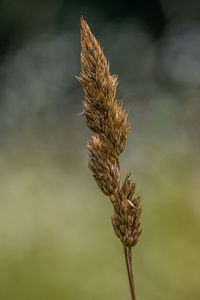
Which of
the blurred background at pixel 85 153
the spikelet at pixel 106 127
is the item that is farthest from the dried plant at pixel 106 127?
the blurred background at pixel 85 153

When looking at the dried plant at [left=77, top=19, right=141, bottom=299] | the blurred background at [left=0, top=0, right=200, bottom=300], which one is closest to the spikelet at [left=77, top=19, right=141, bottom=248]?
the dried plant at [left=77, top=19, right=141, bottom=299]

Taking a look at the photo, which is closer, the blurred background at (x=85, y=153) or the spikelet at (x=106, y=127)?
the spikelet at (x=106, y=127)

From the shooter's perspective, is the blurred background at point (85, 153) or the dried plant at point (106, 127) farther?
the blurred background at point (85, 153)

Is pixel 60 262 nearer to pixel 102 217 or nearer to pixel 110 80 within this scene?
pixel 102 217

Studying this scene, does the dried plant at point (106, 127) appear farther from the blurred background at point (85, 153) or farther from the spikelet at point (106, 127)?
the blurred background at point (85, 153)

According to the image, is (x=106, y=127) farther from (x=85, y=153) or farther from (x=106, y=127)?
(x=85, y=153)

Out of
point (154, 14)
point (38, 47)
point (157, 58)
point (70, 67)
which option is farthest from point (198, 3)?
point (38, 47)

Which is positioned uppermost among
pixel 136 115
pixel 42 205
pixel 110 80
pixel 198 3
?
pixel 198 3
